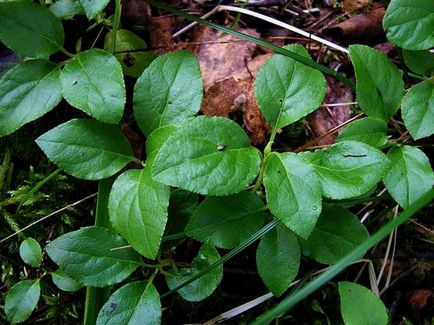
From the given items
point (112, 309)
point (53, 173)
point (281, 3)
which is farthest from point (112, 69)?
point (281, 3)

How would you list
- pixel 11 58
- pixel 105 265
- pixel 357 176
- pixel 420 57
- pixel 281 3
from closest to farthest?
pixel 357 176, pixel 105 265, pixel 420 57, pixel 11 58, pixel 281 3

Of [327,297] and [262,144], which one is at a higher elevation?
[262,144]

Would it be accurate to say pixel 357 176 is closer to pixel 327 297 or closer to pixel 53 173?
pixel 327 297

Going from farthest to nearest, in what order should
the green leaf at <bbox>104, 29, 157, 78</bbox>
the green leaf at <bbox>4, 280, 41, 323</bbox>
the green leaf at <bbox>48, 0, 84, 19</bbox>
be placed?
the green leaf at <bbox>104, 29, 157, 78</bbox>
the green leaf at <bbox>48, 0, 84, 19</bbox>
the green leaf at <bbox>4, 280, 41, 323</bbox>

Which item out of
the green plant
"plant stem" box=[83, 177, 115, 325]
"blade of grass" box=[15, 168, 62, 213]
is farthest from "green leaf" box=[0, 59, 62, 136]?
"plant stem" box=[83, 177, 115, 325]

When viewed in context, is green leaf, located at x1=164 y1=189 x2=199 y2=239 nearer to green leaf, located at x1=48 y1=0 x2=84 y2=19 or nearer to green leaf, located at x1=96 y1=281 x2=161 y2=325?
green leaf, located at x1=96 y1=281 x2=161 y2=325

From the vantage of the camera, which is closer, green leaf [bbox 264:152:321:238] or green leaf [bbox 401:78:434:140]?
green leaf [bbox 264:152:321:238]

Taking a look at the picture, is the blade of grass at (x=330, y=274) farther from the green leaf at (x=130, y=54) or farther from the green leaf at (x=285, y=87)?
A: the green leaf at (x=130, y=54)
